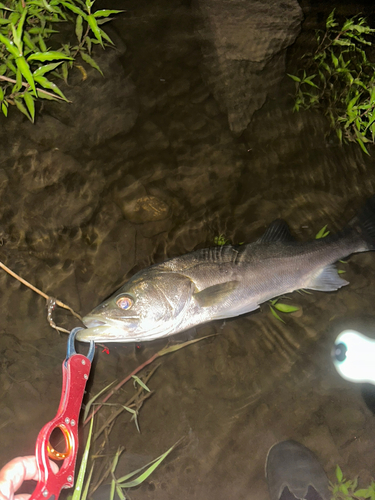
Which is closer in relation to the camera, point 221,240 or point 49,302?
point 49,302

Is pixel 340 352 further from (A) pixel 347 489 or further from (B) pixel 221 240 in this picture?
(B) pixel 221 240

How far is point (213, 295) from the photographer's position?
11.7ft

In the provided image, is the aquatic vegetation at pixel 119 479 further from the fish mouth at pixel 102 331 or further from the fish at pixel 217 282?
the fish at pixel 217 282

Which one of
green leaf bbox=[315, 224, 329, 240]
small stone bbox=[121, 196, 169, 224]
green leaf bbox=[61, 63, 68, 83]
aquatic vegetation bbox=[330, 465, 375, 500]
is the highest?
green leaf bbox=[61, 63, 68, 83]

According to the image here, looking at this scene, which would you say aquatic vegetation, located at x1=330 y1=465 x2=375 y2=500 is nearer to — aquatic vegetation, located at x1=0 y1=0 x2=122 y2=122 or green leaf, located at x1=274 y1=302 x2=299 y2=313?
green leaf, located at x1=274 y1=302 x2=299 y2=313

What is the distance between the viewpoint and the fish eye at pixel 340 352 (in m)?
4.35

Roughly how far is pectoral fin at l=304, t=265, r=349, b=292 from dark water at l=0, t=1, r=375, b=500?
14.4 inches

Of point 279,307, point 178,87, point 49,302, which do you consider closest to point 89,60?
point 178,87

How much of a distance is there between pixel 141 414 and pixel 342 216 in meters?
3.56

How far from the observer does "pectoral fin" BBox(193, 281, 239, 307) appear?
3.56 meters

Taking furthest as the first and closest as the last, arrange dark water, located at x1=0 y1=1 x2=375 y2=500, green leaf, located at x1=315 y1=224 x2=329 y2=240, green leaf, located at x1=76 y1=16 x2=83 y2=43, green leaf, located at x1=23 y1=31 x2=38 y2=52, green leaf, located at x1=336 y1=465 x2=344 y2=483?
green leaf, located at x1=315 y1=224 x2=329 y2=240 → green leaf, located at x1=336 y1=465 x2=344 y2=483 → dark water, located at x1=0 y1=1 x2=375 y2=500 → green leaf, located at x1=76 y1=16 x2=83 y2=43 → green leaf, located at x1=23 y1=31 x2=38 y2=52

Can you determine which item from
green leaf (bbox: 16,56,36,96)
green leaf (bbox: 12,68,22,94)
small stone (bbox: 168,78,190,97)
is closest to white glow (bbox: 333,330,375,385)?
small stone (bbox: 168,78,190,97)

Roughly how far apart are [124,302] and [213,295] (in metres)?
0.91

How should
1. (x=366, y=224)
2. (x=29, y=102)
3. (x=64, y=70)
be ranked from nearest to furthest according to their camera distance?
(x=29, y=102) → (x=64, y=70) → (x=366, y=224)
